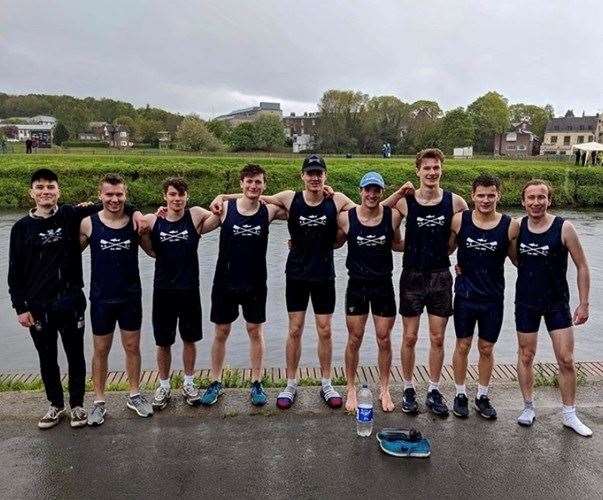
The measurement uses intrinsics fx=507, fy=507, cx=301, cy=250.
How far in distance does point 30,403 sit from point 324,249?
3.25m

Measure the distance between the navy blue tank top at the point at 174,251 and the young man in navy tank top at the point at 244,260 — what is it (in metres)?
0.23

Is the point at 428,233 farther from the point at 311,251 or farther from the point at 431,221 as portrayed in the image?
the point at 311,251

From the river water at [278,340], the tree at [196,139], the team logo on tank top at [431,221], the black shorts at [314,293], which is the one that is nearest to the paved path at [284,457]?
the black shorts at [314,293]

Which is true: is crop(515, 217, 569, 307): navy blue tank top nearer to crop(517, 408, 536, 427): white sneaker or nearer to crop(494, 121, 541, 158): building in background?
crop(517, 408, 536, 427): white sneaker

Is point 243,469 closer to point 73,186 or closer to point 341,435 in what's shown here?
point 341,435

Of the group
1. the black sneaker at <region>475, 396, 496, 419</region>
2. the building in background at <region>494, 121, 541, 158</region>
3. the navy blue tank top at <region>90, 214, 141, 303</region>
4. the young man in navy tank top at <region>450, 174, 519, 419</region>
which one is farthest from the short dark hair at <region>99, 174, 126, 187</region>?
the building in background at <region>494, 121, 541, 158</region>

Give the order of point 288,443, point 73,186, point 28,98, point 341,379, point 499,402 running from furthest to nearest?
point 28,98
point 73,186
point 341,379
point 499,402
point 288,443

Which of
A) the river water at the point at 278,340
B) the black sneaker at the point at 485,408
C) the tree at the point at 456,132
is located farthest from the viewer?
the tree at the point at 456,132

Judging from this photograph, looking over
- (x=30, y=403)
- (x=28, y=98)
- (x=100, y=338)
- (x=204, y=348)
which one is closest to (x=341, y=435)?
(x=100, y=338)

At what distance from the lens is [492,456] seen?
4.04m

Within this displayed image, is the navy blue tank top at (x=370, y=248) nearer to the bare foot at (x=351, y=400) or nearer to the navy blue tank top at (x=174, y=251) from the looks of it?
the bare foot at (x=351, y=400)

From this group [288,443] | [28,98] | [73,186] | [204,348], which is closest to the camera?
[288,443]

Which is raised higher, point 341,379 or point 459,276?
point 459,276

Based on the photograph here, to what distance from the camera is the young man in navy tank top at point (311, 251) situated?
186 inches
